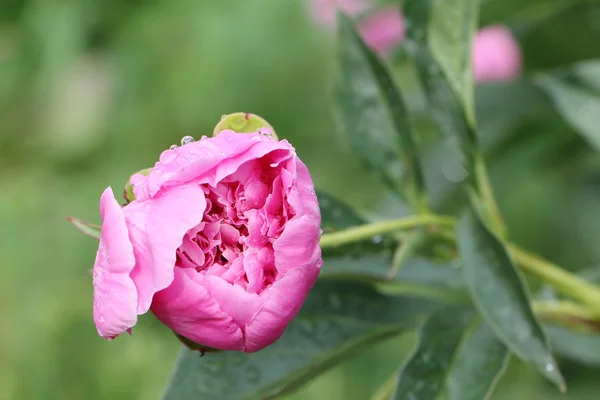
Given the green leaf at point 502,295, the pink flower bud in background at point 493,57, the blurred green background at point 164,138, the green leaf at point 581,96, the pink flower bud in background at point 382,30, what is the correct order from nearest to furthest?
1. the green leaf at point 502,295
2. the green leaf at point 581,96
3. the blurred green background at point 164,138
4. the pink flower bud in background at point 493,57
5. the pink flower bud in background at point 382,30

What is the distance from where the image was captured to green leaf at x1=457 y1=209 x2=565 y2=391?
50 cm

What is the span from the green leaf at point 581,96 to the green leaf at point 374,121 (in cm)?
19

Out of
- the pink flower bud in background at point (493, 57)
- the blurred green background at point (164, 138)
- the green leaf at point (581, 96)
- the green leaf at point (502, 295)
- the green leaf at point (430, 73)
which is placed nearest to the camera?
the green leaf at point (502, 295)

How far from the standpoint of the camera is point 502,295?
0.53 metres

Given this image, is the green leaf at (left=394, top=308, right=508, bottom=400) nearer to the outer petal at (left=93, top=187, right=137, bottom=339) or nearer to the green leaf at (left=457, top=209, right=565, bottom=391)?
the green leaf at (left=457, top=209, right=565, bottom=391)

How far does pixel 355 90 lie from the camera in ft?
2.18

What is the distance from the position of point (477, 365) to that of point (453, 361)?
2 centimetres

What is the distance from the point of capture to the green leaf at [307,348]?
0.54 metres

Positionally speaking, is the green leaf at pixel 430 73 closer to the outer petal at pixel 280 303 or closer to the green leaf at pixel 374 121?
the green leaf at pixel 374 121

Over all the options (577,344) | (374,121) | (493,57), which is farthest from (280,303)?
(493,57)

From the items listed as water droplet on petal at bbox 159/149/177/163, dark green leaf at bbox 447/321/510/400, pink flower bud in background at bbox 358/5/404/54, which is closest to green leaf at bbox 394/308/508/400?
dark green leaf at bbox 447/321/510/400

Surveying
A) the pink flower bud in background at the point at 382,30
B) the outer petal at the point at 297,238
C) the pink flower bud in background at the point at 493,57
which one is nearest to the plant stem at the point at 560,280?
the outer petal at the point at 297,238

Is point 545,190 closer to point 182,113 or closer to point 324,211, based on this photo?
point 324,211

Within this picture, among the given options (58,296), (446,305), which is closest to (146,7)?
(58,296)
